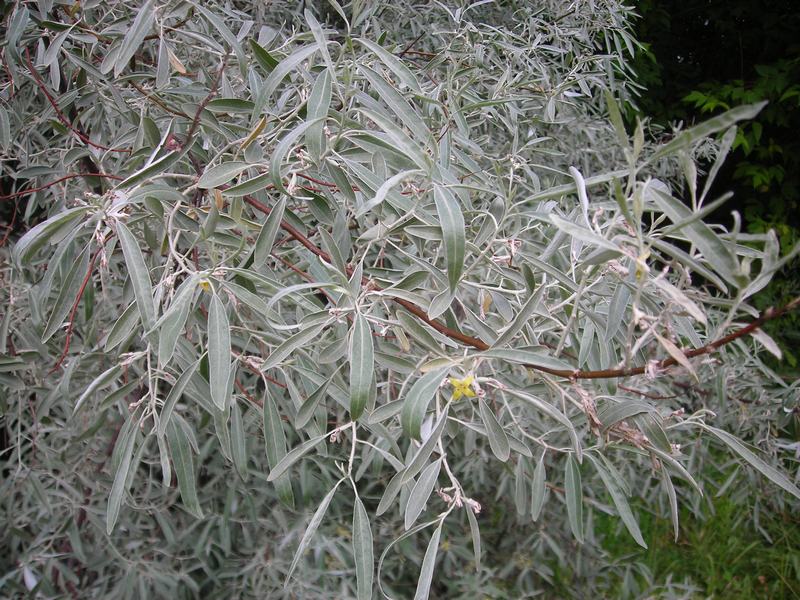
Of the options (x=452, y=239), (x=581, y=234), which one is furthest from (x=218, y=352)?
(x=581, y=234)

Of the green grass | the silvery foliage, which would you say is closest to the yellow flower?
the silvery foliage

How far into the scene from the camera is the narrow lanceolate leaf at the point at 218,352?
65cm

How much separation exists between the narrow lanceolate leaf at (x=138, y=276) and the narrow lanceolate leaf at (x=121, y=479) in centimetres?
17

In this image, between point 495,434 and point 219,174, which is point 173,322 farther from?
point 495,434

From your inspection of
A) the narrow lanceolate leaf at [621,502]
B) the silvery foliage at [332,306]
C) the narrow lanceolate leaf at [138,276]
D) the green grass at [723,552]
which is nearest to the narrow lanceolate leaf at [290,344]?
the silvery foliage at [332,306]

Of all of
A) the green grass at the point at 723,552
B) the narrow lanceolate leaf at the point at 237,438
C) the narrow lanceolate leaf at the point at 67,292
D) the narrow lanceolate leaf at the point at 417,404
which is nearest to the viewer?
the narrow lanceolate leaf at the point at 417,404

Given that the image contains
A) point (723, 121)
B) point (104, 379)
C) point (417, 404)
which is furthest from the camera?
point (104, 379)

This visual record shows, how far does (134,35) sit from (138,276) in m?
0.37

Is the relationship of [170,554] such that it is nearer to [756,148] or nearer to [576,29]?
[576,29]

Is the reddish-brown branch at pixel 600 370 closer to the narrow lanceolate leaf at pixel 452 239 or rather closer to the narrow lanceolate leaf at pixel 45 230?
the narrow lanceolate leaf at pixel 452 239

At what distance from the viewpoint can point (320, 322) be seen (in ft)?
2.32

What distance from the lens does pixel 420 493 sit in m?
0.71

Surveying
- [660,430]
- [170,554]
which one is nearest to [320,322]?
[660,430]

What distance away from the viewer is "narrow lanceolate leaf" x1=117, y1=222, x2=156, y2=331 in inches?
26.6
